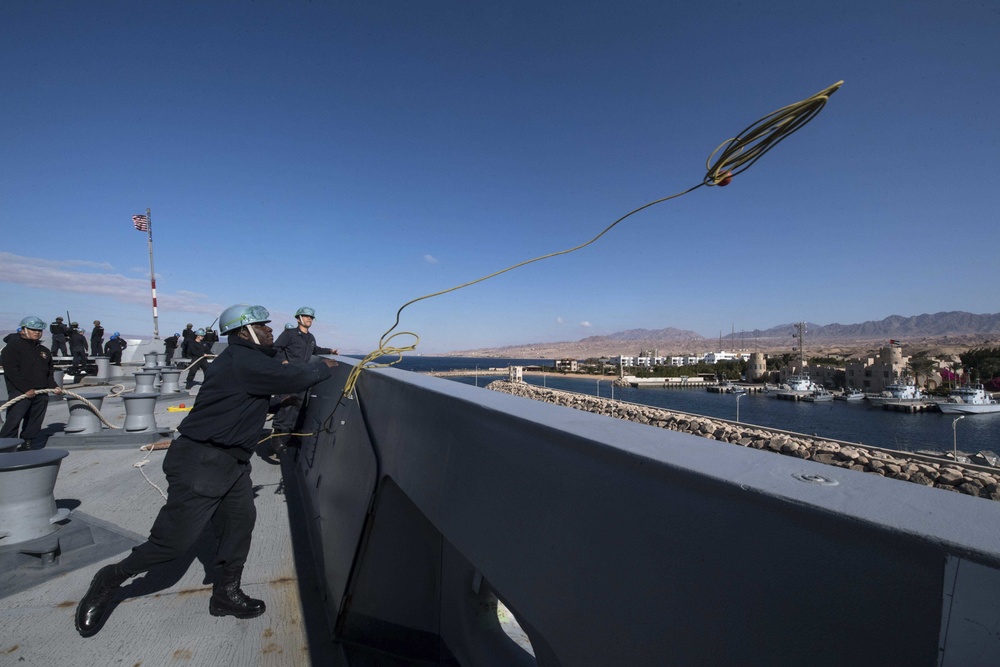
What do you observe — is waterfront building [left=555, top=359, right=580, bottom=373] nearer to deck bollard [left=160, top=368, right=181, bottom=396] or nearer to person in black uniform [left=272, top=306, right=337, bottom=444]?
deck bollard [left=160, top=368, right=181, bottom=396]

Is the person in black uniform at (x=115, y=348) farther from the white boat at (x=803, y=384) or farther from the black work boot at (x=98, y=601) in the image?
the white boat at (x=803, y=384)

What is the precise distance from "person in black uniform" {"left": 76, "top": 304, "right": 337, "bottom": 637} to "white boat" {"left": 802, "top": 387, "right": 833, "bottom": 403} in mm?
36683

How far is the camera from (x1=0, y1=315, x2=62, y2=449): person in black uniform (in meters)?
5.40

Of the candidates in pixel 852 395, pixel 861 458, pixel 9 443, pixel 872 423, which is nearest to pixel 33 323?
pixel 9 443

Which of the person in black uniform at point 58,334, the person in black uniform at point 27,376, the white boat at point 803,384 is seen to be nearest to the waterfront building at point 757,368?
the white boat at point 803,384

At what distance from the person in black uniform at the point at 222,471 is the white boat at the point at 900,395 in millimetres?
28744

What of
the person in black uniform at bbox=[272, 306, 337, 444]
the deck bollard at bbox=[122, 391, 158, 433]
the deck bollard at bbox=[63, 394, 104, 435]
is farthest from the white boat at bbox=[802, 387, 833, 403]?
the deck bollard at bbox=[63, 394, 104, 435]

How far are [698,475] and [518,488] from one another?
637 millimetres

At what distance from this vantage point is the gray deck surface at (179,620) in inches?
91.6

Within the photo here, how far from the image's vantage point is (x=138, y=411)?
6.54 meters

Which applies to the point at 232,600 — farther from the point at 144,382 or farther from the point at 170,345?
the point at 170,345

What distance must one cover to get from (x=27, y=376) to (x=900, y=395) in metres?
34.4

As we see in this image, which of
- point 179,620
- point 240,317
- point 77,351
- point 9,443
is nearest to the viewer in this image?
point 179,620

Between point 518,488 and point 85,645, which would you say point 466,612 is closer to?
point 518,488
